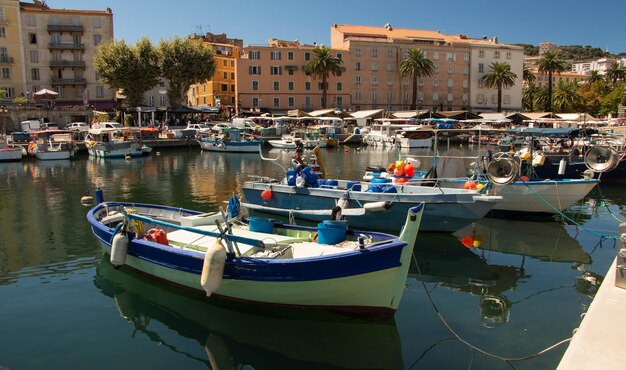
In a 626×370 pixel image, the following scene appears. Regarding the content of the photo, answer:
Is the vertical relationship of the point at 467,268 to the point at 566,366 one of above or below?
below

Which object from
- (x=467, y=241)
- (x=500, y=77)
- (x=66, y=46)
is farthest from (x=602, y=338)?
(x=500, y=77)

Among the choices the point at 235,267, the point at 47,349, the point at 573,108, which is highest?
the point at 573,108

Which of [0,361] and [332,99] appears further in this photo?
[332,99]

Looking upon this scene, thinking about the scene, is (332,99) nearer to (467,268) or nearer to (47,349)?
(467,268)

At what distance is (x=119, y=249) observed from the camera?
11.3 metres

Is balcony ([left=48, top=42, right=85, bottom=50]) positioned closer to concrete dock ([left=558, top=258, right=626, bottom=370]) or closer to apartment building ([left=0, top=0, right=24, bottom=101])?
apartment building ([left=0, top=0, right=24, bottom=101])

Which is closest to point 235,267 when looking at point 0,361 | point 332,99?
point 0,361

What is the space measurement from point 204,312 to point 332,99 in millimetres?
70759

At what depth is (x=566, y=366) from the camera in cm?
557

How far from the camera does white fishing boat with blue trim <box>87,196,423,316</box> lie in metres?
9.31

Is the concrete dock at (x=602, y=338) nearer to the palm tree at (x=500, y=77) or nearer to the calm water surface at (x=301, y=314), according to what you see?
the calm water surface at (x=301, y=314)

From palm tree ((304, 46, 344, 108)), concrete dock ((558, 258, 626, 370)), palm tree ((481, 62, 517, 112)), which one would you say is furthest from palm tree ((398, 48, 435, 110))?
concrete dock ((558, 258, 626, 370))

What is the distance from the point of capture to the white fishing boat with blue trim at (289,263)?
931 cm

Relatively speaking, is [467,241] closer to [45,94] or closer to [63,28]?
[45,94]
